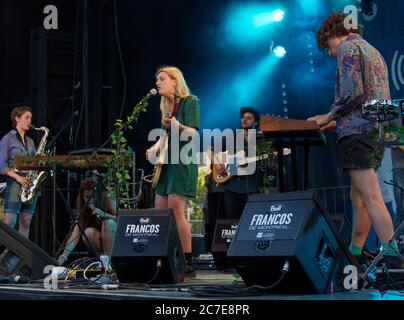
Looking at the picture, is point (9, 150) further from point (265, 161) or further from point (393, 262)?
point (393, 262)

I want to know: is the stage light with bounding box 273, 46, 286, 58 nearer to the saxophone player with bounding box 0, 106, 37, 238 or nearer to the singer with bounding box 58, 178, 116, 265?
the singer with bounding box 58, 178, 116, 265

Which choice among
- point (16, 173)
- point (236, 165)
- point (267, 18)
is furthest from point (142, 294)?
point (267, 18)

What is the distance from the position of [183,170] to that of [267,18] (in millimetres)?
5044

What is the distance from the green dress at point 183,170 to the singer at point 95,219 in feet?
5.10

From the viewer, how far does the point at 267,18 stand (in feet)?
31.9

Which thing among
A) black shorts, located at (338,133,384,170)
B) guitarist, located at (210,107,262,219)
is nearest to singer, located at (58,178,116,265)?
guitarist, located at (210,107,262,219)

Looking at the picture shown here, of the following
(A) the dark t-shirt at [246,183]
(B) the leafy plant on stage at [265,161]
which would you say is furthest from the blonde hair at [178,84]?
(A) the dark t-shirt at [246,183]

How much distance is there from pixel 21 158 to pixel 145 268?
7.28ft

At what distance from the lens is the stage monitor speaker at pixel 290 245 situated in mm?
3404

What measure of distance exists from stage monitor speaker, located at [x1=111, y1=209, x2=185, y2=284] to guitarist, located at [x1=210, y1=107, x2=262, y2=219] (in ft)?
8.29

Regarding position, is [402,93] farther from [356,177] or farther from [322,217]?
[322,217]

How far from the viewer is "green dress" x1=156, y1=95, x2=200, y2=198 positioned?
525cm

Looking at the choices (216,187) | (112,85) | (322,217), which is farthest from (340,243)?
(112,85)

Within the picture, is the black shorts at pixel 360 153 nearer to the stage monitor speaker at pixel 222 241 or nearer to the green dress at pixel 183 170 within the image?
the green dress at pixel 183 170
